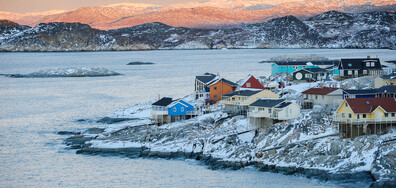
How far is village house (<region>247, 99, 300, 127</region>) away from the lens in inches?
1646

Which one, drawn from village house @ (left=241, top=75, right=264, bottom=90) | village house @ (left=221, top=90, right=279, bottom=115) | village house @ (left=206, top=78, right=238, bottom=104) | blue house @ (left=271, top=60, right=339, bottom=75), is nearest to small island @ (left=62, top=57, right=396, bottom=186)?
village house @ (left=221, top=90, right=279, bottom=115)

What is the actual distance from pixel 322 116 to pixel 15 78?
106168 mm

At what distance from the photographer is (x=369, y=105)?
36.9 meters

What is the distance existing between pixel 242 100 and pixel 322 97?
628 centimetres

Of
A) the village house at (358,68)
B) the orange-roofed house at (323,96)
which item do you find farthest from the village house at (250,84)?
the village house at (358,68)

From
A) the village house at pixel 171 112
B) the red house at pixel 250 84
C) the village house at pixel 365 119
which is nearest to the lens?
the village house at pixel 365 119

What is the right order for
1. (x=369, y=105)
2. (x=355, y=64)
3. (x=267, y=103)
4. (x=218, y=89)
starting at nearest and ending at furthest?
(x=369, y=105) < (x=267, y=103) < (x=218, y=89) < (x=355, y=64)

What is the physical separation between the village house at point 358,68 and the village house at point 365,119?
28.1 metres

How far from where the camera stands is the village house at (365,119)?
36344 mm

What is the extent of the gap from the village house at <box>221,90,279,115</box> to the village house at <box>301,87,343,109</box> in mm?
2708

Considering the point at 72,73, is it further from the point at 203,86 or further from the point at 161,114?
the point at 161,114

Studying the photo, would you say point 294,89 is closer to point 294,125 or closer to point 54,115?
point 294,125

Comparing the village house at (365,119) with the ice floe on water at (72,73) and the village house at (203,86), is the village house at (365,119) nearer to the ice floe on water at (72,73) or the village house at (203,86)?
the village house at (203,86)

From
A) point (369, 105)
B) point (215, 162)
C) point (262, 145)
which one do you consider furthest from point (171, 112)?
point (369, 105)
